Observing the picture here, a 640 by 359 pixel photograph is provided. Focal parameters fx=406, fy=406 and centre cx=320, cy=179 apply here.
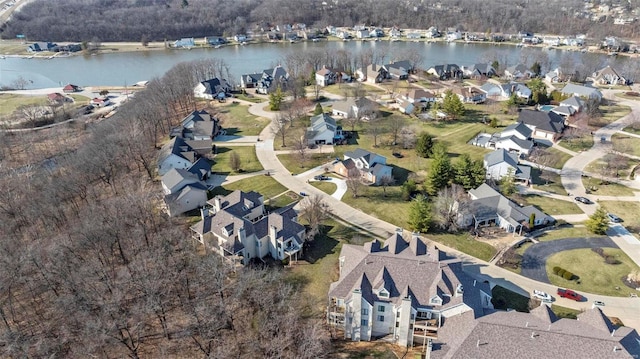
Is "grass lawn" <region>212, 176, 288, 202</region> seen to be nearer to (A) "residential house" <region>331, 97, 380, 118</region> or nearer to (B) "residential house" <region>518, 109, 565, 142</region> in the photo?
(A) "residential house" <region>331, 97, 380, 118</region>

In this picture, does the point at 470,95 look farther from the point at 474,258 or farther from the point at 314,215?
the point at 314,215

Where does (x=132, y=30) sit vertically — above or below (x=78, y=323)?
above

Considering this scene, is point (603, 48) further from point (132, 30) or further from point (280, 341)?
point (132, 30)

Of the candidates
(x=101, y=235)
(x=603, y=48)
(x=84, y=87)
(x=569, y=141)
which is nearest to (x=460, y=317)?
Answer: (x=101, y=235)

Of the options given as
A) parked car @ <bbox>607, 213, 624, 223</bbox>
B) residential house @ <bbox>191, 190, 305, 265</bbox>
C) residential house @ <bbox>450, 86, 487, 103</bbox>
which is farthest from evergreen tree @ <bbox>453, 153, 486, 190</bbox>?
residential house @ <bbox>450, 86, 487, 103</bbox>

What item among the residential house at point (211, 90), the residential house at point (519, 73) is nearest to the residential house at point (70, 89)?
the residential house at point (211, 90)

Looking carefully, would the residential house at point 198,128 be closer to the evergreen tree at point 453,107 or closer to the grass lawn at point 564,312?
the evergreen tree at point 453,107
